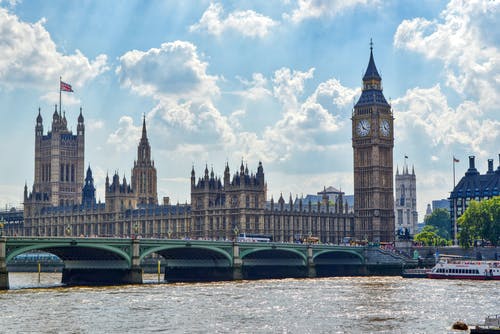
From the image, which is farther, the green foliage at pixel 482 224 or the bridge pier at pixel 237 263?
the green foliage at pixel 482 224

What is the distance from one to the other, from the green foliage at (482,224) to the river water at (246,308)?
51285 millimetres

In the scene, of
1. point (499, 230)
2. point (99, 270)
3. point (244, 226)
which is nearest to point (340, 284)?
point (99, 270)

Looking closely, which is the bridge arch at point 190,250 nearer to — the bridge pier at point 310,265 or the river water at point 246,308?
the river water at point 246,308

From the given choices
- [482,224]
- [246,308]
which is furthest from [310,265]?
[246,308]

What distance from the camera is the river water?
75.6 meters

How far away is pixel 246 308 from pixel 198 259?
53.8m

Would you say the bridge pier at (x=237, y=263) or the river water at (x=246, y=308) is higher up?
the bridge pier at (x=237, y=263)

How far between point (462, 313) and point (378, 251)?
8467 centimetres

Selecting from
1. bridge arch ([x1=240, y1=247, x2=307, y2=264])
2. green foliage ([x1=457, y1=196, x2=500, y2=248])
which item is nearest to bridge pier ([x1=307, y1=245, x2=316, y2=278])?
bridge arch ([x1=240, y1=247, x2=307, y2=264])

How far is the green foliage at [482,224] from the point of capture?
17300 centimetres

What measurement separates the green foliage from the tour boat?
101 ft

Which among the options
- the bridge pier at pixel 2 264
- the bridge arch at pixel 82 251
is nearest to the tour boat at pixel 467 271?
the bridge arch at pixel 82 251

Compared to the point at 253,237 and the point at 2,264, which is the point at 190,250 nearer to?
the point at 2,264

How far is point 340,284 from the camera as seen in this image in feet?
425
